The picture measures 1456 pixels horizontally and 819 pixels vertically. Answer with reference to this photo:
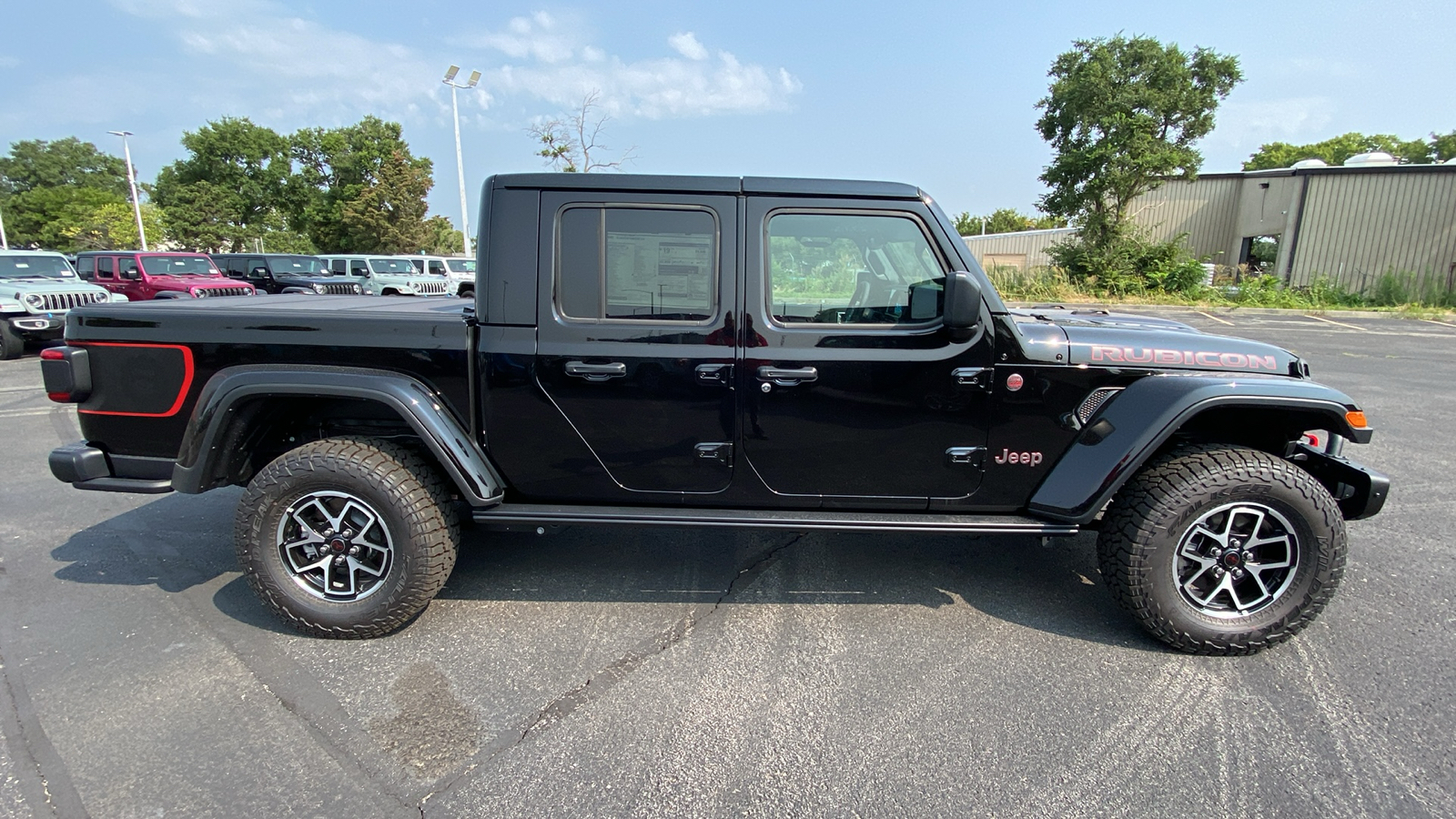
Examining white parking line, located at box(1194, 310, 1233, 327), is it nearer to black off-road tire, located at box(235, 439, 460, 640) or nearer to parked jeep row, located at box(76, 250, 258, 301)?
black off-road tire, located at box(235, 439, 460, 640)

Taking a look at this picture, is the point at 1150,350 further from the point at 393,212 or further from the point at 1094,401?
the point at 393,212

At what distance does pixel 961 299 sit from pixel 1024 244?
2772 cm

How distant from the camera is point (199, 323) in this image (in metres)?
2.91

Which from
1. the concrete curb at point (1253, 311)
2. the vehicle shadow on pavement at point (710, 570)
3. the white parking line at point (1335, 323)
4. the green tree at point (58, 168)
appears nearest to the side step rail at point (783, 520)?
the vehicle shadow on pavement at point (710, 570)

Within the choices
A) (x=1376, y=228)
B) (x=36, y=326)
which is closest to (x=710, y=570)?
(x=36, y=326)

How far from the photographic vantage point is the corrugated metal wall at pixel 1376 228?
20484 millimetres

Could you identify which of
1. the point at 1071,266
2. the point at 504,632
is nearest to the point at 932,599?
the point at 504,632

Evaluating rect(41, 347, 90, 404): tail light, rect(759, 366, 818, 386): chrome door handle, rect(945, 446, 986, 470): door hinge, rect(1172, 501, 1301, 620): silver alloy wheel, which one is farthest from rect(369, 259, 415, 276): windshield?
rect(1172, 501, 1301, 620): silver alloy wheel

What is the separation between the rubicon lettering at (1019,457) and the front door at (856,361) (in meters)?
0.10

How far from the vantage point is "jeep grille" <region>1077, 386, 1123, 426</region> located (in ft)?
9.43

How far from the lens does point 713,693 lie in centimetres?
261

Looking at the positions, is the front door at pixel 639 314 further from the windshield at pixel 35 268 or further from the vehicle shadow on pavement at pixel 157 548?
the windshield at pixel 35 268

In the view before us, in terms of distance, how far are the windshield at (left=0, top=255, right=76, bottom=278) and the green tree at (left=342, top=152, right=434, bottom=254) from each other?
29.9m

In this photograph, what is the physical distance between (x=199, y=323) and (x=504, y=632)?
184 cm
